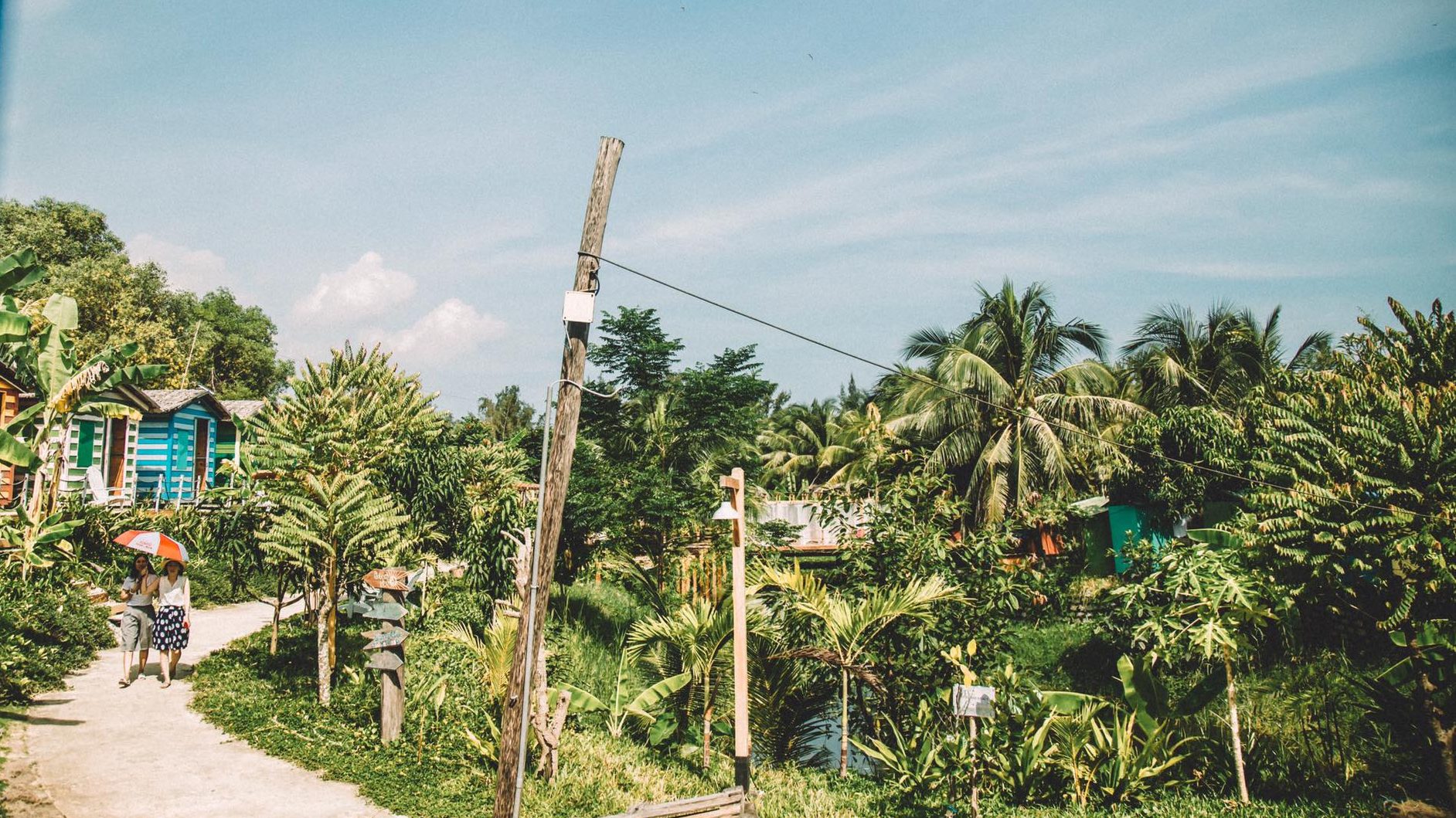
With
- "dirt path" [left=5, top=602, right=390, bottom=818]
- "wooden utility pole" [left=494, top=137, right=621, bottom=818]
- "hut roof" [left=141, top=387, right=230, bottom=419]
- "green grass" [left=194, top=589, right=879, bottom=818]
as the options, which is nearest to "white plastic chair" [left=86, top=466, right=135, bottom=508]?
"hut roof" [left=141, top=387, right=230, bottom=419]

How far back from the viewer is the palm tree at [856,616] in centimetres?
914

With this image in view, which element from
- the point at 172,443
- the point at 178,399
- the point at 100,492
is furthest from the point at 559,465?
the point at 178,399

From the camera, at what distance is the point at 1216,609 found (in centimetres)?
817

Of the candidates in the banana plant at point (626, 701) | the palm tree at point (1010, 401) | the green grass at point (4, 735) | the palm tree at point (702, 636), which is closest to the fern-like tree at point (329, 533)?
the green grass at point (4, 735)

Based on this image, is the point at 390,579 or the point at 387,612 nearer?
the point at 387,612

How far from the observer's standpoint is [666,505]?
659 inches

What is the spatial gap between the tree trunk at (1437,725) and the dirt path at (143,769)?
9016 mm

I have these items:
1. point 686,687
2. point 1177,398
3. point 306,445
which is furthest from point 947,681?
point 1177,398

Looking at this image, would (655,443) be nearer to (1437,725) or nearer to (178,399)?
(1437,725)

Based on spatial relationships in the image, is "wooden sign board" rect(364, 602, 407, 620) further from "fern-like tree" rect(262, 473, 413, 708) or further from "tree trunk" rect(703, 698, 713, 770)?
"tree trunk" rect(703, 698, 713, 770)

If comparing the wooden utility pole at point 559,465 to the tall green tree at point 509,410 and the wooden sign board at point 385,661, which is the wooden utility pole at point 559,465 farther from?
the tall green tree at point 509,410

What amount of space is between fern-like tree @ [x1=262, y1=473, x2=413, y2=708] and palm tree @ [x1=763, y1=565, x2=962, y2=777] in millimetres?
4780

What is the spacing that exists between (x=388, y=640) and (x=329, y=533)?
1721mm

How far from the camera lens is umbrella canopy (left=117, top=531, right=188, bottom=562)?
9.82 metres
